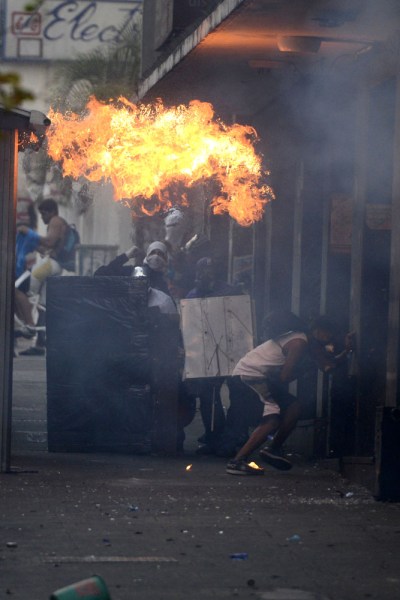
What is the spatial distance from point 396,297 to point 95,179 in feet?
15.5

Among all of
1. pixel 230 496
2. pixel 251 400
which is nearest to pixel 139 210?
pixel 251 400

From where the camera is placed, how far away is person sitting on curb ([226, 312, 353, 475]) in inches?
387

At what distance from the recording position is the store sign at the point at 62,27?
3709 cm

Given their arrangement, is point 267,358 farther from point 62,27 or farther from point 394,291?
point 62,27

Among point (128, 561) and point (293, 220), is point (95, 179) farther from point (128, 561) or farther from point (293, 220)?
point (128, 561)

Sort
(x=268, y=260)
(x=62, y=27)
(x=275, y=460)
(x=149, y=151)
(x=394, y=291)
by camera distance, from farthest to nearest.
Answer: (x=62, y=27) < (x=268, y=260) < (x=149, y=151) < (x=275, y=460) < (x=394, y=291)

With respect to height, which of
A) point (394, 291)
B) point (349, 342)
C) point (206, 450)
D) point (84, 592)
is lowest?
point (206, 450)

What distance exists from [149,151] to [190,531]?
644cm

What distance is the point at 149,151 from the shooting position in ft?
42.9

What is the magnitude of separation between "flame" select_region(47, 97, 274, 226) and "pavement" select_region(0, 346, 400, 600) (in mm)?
3611

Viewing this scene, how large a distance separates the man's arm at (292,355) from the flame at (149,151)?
3.74m

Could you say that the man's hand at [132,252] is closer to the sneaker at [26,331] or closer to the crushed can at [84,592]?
the crushed can at [84,592]

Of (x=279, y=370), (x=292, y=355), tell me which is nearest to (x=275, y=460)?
(x=279, y=370)

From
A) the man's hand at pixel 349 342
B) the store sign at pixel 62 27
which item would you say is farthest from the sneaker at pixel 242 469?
the store sign at pixel 62 27
